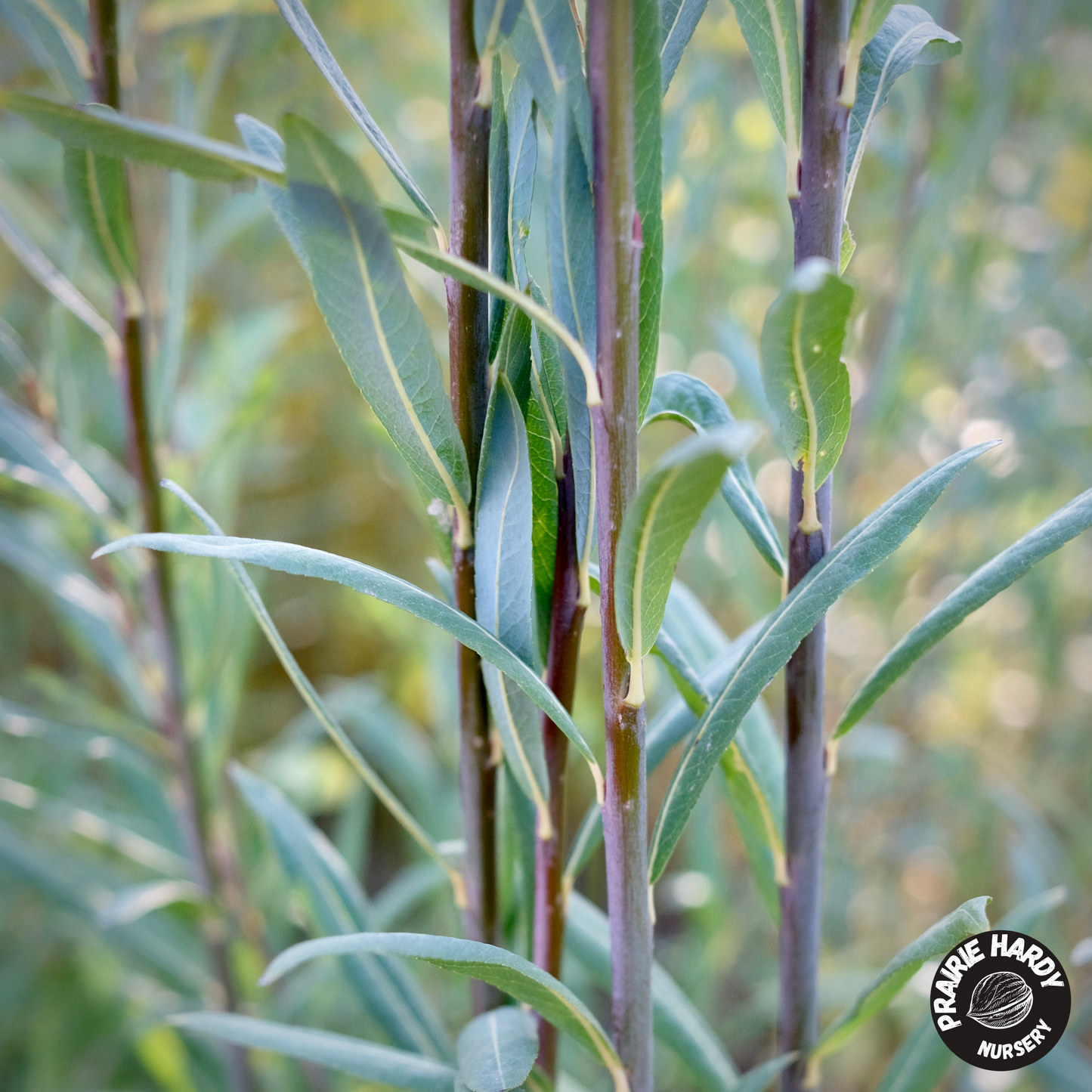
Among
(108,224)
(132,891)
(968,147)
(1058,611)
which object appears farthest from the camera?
(1058,611)

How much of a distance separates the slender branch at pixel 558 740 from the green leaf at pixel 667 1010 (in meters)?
0.05

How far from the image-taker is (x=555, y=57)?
240 millimetres

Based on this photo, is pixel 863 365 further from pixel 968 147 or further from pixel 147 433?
pixel 147 433

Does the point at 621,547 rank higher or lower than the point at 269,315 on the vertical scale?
lower

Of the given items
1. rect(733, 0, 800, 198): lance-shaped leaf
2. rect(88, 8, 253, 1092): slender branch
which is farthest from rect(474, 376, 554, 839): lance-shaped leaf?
rect(88, 8, 253, 1092): slender branch

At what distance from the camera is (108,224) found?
410 millimetres

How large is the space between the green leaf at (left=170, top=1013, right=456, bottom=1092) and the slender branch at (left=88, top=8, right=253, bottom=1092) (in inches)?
10.8

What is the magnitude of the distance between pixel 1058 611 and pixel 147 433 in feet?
3.40

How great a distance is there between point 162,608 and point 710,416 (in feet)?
1.30

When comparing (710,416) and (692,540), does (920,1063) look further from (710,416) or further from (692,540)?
(692,540)

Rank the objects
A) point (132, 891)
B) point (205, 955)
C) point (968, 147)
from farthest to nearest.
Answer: point (205, 955) < point (968, 147) < point (132, 891)

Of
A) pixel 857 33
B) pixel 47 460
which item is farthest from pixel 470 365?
pixel 47 460

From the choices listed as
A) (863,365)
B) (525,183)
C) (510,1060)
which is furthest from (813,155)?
(863,365)

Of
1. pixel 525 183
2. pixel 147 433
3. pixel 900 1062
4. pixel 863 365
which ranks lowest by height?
pixel 900 1062
